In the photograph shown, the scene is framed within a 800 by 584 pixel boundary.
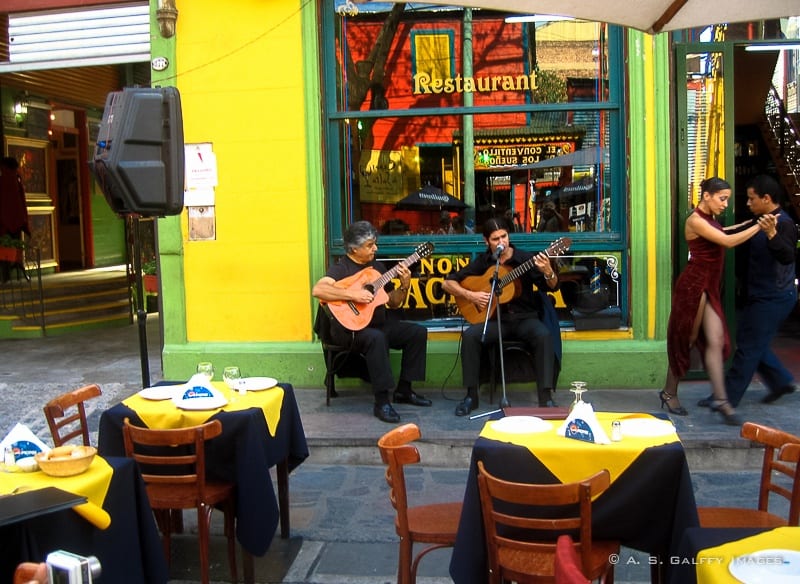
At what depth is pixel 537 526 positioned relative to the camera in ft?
10.2

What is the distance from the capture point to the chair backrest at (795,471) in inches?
125

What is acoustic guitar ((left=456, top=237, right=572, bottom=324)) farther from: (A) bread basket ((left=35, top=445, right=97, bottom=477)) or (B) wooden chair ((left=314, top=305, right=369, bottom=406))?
(A) bread basket ((left=35, top=445, right=97, bottom=477))

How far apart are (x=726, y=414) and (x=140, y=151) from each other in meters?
4.27

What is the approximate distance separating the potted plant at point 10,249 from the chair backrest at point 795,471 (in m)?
11.3

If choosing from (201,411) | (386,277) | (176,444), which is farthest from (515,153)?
(176,444)

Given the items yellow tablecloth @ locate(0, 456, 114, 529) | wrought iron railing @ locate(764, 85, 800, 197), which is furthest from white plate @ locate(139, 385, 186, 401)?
wrought iron railing @ locate(764, 85, 800, 197)

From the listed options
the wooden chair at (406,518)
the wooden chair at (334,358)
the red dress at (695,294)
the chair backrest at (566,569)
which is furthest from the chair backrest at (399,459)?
the red dress at (695,294)

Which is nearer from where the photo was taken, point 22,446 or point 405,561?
point 22,446

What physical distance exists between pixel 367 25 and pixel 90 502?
17.9 feet

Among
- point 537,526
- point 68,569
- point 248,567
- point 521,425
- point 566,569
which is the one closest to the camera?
point 68,569

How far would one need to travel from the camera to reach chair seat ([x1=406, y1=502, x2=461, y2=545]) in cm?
356

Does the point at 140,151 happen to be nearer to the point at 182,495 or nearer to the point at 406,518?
the point at 182,495

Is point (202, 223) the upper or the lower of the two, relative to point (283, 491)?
upper

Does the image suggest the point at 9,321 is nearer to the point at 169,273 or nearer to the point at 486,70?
the point at 169,273
